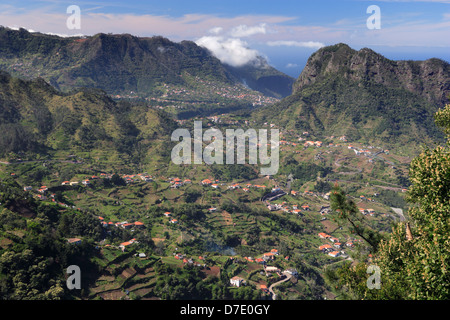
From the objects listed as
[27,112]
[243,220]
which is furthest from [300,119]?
[27,112]

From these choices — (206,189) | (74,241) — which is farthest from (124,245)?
(206,189)

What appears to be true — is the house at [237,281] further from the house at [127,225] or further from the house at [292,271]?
the house at [127,225]

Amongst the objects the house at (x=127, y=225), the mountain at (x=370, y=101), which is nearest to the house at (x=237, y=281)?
the house at (x=127, y=225)

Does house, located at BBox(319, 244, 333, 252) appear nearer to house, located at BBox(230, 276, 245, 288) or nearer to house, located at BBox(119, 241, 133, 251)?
house, located at BBox(230, 276, 245, 288)

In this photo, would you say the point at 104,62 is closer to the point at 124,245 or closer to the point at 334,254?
the point at 124,245

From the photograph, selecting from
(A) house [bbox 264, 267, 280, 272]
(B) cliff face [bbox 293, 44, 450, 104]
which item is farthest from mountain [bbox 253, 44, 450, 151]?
(A) house [bbox 264, 267, 280, 272]
